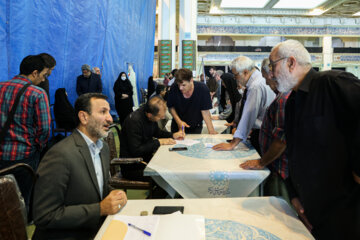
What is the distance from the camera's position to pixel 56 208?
1319 mm

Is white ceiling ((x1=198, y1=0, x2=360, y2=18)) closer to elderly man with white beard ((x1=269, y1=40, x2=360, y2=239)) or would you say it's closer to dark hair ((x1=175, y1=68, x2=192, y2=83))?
dark hair ((x1=175, y1=68, x2=192, y2=83))

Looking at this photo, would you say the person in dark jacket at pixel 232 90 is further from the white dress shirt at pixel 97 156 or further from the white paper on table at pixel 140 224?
the white paper on table at pixel 140 224

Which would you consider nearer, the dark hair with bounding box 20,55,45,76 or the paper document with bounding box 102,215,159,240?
the paper document with bounding box 102,215,159,240

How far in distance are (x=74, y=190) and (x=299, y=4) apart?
17163mm

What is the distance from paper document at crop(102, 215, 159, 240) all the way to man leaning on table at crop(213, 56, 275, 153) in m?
1.31

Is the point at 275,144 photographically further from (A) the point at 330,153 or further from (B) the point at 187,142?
(B) the point at 187,142

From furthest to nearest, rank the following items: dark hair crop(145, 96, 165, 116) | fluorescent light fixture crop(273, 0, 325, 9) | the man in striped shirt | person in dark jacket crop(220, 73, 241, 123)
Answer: fluorescent light fixture crop(273, 0, 325, 9) → person in dark jacket crop(220, 73, 241, 123) → dark hair crop(145, 96, 165, 116) → the man in striped shirt

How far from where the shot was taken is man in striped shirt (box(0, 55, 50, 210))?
83.8 inches


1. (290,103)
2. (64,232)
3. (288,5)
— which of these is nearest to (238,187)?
(290,103)

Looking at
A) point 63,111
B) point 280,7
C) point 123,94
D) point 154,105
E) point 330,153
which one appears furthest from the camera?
point 280,7

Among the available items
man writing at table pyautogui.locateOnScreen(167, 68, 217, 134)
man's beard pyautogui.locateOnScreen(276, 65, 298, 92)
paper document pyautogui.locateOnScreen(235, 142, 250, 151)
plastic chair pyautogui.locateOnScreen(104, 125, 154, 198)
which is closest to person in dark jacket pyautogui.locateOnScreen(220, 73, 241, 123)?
man writing at table pyautogui.locateOnScreen(167, 68, 217, 134)

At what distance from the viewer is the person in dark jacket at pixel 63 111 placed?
388 centimetres

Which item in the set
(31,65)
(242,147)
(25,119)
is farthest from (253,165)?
(31,65)

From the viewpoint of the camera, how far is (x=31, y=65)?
2.24 meters
